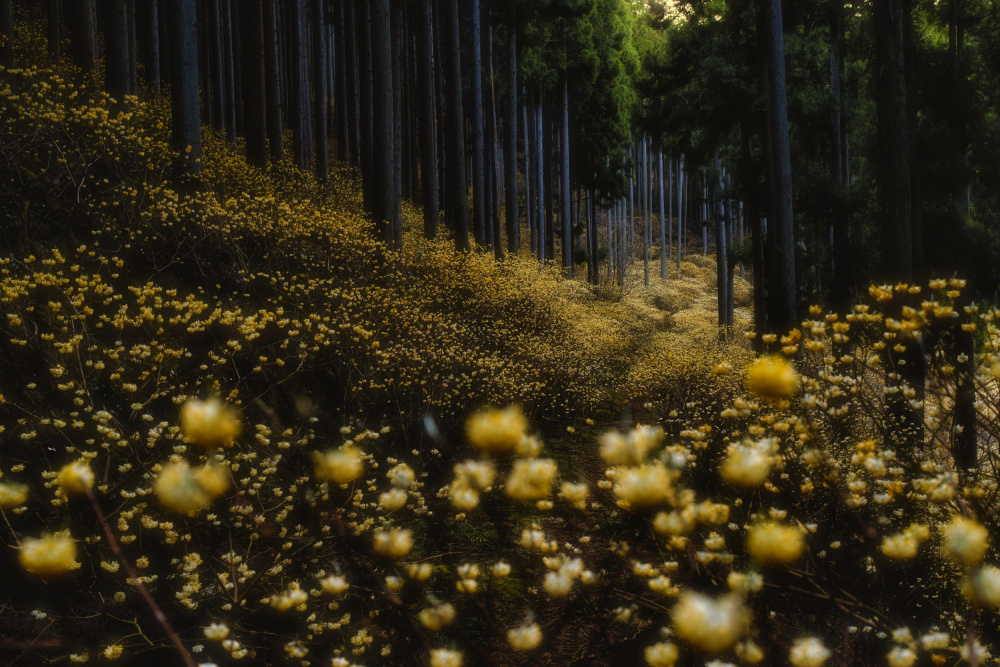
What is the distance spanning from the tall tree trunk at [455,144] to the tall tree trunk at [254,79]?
12.5ft

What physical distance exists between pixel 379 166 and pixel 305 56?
5.09 m

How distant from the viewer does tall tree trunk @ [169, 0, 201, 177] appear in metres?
7.57

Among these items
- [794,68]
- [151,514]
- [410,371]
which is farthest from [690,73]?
[151,514]

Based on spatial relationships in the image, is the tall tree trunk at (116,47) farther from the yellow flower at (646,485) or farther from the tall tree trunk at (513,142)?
the tall tree trunk at (513,142)

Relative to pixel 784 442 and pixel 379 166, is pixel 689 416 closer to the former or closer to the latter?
pixel 784 442

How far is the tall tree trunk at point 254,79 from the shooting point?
9.83 m

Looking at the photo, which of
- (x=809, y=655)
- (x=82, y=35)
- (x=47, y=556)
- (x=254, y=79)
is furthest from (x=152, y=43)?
(x=809, y=655)

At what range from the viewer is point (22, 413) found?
121 inches

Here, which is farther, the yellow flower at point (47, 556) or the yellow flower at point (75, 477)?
the yellow flower at point (75, 477)

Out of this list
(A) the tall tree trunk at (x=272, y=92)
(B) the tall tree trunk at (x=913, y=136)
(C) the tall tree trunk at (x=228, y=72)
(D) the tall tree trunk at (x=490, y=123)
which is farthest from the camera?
(C) the tall tree trunk at (x=228, y=72)

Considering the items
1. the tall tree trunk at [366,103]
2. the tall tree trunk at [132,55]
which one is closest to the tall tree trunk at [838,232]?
the tall tree trunk at [366,103]

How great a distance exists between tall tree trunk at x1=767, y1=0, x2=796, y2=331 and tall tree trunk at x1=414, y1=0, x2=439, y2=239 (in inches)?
242

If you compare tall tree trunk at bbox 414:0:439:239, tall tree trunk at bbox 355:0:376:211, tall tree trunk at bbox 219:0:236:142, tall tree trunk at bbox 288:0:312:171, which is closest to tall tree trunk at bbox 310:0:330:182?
tall tree trunk at bbox 288:0:312:171

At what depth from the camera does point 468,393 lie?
215 inches
